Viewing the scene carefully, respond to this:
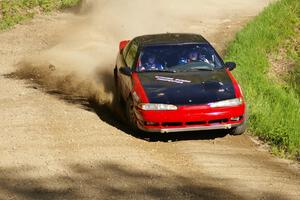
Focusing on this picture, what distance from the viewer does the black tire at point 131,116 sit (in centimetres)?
1007

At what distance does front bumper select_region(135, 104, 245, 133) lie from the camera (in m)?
9.55

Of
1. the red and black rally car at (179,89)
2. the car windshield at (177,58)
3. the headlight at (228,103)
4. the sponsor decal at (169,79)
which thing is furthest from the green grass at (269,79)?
the sponsor decal at (169,79)

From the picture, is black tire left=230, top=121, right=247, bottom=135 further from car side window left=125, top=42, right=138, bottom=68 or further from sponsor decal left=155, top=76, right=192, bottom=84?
car side window left=125, top=42, right=138, bottom=68

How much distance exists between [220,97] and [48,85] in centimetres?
581

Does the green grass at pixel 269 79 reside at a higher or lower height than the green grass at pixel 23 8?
higher

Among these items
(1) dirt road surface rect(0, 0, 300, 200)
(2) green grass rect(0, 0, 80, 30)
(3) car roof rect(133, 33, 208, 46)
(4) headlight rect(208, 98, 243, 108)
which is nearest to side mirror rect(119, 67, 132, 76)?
(3) car roof rect(133, 33, 208, 46)

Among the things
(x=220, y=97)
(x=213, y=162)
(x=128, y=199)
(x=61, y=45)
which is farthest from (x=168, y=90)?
(x=61, y=45)

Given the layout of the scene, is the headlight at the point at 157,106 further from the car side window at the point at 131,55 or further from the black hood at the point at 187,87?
the car side window at the point at 131,55

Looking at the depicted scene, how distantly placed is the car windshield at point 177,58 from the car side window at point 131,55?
23cm

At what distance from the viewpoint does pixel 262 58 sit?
16422 mm

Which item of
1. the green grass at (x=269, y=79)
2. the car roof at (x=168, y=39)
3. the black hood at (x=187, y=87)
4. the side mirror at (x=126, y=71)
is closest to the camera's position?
the black hood at (x=187, y=87)

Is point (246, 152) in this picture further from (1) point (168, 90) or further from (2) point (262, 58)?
(2) point (262, 58)

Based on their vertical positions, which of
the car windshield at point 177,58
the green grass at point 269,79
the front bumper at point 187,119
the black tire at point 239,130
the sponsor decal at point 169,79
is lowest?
the green grass at point 269,79

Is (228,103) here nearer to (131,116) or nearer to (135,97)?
(135,97)
